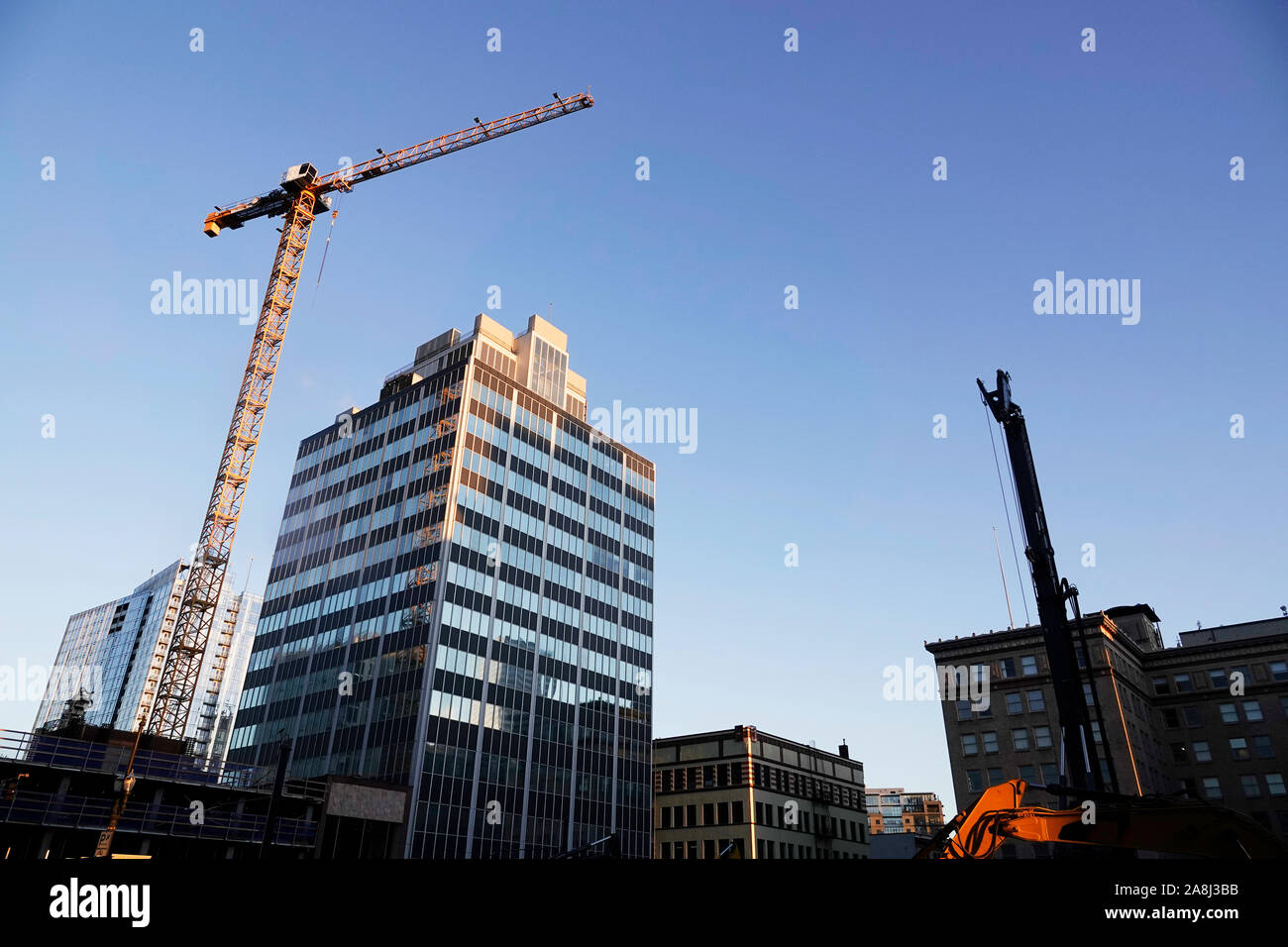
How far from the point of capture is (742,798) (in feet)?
305

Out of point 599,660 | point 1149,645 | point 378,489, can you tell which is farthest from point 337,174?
point 1149,645

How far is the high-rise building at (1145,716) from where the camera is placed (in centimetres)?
7062

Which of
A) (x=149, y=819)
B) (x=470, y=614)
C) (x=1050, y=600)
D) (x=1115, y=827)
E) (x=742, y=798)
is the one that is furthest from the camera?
(x=742, y=798)

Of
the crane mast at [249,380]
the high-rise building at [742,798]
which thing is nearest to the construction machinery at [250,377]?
the crane mast at [249,380]

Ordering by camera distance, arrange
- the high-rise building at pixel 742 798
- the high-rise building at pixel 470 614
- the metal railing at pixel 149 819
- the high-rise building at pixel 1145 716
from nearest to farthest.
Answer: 1. the metal railing at pixel 149 819
2. the high-rise building at pixel 1145 716
3. the high-rise building at pixel 470 614
4. the high-rise building at pixel 742 798

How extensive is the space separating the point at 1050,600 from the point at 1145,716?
58445 millimetres

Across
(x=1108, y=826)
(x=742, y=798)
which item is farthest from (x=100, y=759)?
(x=742, y=798)

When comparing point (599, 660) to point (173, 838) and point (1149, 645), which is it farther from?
point (1149, 645)

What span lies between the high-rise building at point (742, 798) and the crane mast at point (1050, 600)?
64.4 metres

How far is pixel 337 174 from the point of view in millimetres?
94750

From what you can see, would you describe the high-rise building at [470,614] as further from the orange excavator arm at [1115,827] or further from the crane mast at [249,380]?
the orange excavator arm at [1115,827]

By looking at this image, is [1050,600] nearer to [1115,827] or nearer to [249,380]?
[1115,827]

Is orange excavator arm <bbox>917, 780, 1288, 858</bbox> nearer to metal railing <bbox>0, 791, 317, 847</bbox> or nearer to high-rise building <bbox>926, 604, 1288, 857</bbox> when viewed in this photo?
metal railing <bbox>0, 791, 317, 847</bbox>
